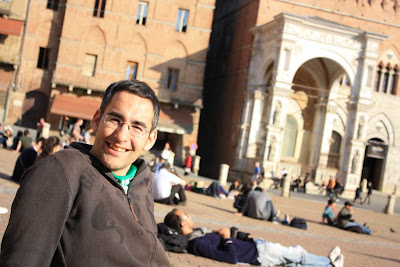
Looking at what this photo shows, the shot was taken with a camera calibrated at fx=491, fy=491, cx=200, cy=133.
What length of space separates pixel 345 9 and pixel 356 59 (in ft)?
22.4

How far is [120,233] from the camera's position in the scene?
2189 mm

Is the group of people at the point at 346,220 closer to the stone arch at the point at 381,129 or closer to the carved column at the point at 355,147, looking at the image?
the carved column at the point at 355,147

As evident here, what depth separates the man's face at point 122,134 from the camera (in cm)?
236

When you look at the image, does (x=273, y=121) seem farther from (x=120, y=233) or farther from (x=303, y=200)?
(x=120, y=233)

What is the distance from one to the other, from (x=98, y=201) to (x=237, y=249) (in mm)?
6228

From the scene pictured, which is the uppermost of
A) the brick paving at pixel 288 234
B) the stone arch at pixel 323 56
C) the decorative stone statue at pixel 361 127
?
the stone arch at pixel 323 56

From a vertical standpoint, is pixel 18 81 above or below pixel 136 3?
below

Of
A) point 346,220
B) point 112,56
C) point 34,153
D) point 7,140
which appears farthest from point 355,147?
point 34,153

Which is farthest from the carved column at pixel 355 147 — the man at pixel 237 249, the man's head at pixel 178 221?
the man's head at pixel 178 221

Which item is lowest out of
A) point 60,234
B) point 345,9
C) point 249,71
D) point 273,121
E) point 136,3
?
point 60,234

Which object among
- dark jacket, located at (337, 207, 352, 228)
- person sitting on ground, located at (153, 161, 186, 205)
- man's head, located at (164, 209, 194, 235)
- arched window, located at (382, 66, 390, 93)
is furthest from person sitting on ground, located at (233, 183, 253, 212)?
arched window, located at (382, 66, 390, 93)

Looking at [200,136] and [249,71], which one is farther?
[200,136]

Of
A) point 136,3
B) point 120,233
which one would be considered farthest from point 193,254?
point 136,3

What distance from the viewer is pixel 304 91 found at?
32875mm
